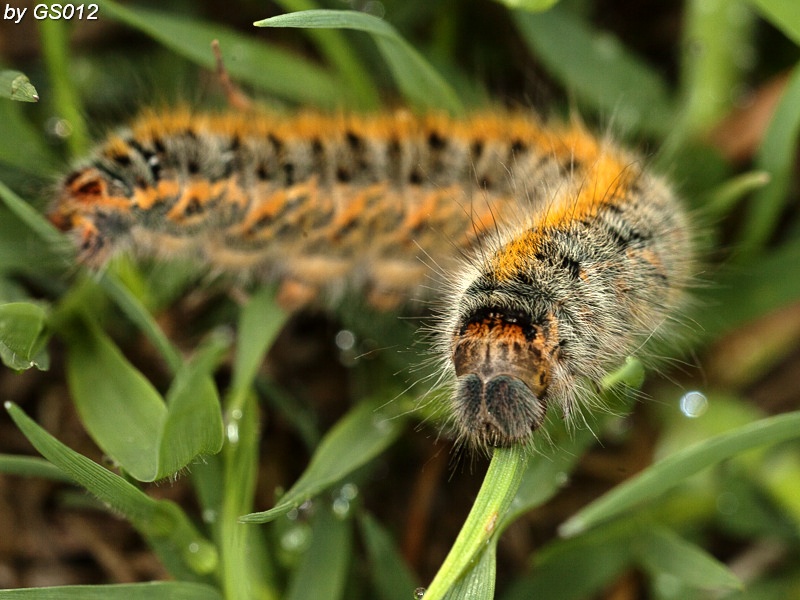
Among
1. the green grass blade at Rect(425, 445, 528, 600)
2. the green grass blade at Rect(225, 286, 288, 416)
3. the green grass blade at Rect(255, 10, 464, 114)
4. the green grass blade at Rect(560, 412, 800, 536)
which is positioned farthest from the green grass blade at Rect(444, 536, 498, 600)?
the green grass blade at Rect(255, 10, 464, 114)

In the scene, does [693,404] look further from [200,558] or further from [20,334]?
[20,334]

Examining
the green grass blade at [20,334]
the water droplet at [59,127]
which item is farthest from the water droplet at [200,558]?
the water droplet at [59,127]

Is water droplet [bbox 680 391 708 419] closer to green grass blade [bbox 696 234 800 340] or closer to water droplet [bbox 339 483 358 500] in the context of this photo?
green grass blade [bbox 696 234 800 340]

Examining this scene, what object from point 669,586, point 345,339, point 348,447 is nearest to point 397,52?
point 345,339

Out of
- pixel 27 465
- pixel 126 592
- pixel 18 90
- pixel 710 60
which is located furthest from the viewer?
pixel 710 60

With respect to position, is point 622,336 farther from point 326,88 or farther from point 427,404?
point 326,88

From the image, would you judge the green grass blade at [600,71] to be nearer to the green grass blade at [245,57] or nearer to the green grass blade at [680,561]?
the green grass blade at [245,57]
